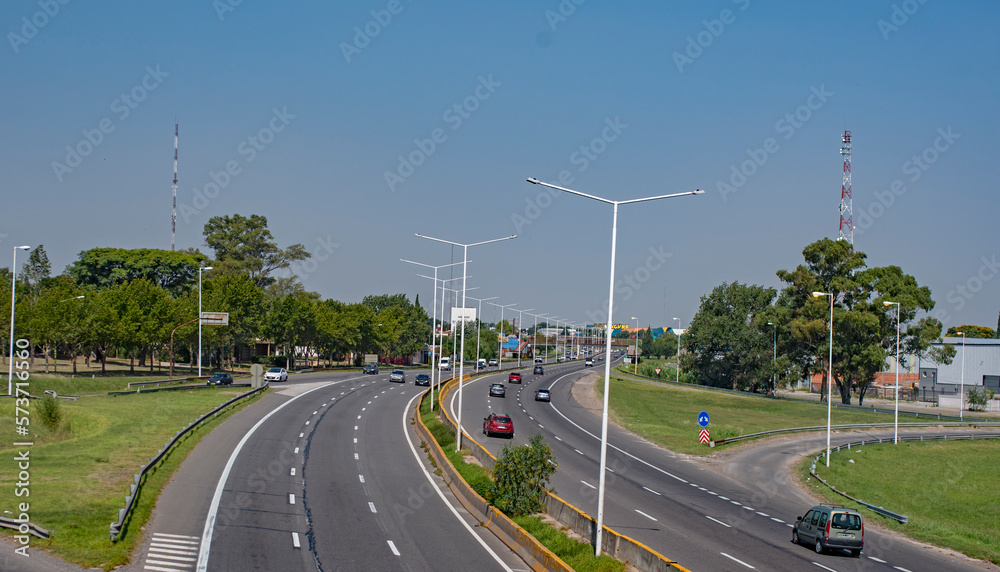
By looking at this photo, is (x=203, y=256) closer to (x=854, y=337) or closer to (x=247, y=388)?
(x=247, y=388)

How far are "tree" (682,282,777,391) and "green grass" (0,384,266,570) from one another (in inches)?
3253

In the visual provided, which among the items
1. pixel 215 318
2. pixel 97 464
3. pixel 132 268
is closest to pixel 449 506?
pixel 97 464

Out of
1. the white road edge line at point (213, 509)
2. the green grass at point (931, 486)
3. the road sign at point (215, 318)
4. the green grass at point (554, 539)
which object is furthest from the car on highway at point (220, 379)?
the green grass at point (931, 486)

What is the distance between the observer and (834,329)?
96750 millimetres

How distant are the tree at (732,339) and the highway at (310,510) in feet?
273

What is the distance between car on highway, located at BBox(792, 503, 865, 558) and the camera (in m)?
25.0

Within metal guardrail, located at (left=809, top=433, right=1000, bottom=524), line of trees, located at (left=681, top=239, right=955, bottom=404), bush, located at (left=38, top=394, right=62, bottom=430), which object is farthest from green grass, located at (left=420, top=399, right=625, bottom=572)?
line of trees, located at (left=681, top=239, right=955, bottom=404)

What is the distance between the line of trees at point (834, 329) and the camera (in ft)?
315

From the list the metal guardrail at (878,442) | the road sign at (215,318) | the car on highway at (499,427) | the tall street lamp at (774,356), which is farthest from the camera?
the tall street lamp at (774,356)

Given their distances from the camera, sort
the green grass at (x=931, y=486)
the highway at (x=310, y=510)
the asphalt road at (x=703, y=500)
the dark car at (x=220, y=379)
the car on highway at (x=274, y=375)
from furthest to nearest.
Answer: the car on highway at (x=274, y=375) → the dark car at (x=220, y=379) → the green grass at (x=931, y=486) → the asphalt road at (x=703, y=500) → the highway at (x=310, y=510)

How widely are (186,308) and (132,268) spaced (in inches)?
1584

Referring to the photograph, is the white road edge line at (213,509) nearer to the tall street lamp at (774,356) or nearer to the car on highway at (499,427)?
the car on highway at (499,427)

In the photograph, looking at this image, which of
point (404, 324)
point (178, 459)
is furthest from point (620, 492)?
point (404, 324)

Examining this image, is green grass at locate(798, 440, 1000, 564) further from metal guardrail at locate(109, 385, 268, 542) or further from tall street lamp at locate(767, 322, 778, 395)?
tall street lamp at locate(767, 322, 778, 395)
